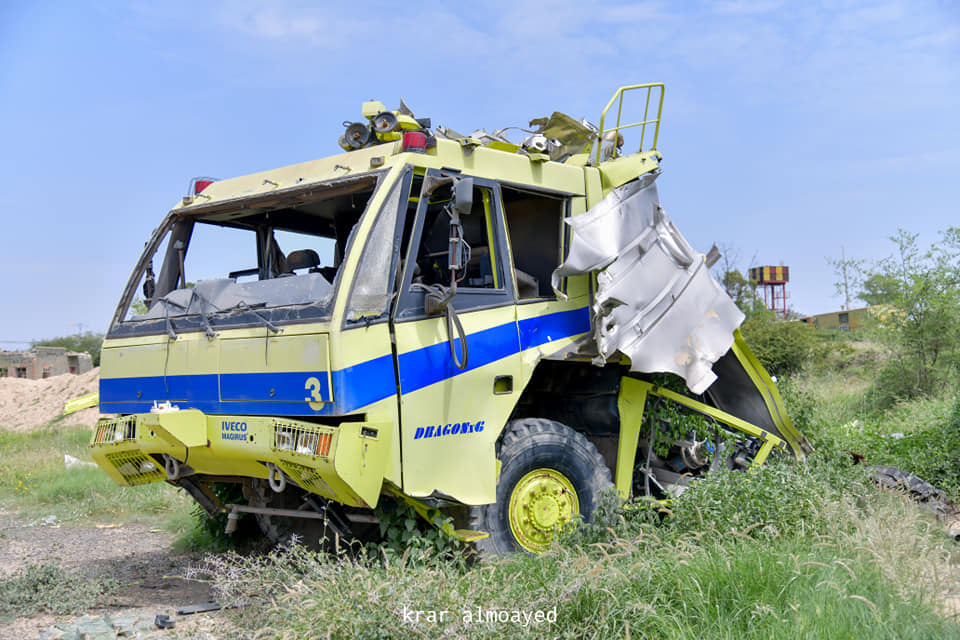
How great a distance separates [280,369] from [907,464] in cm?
668

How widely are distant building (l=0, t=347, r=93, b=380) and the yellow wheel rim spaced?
30250 mm

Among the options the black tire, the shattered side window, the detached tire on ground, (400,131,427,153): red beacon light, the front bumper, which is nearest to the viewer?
the front bumper

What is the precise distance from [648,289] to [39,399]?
74.4 ft

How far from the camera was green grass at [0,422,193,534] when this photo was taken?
362 inches

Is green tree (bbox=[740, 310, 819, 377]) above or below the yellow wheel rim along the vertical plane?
above

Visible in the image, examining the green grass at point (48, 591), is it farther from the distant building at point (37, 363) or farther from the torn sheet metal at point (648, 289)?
the distant building at point (37, 363)

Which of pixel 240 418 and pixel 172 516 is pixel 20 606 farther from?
pixel 172 516

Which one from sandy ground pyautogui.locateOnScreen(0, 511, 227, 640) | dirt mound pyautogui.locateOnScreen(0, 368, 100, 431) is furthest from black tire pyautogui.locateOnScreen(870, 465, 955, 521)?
dirt mound pyautogui.locateOnScreen(0, 368, 100, 431)

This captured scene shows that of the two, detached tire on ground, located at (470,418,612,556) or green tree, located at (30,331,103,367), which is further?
green tree, located at (30,331,103,367)

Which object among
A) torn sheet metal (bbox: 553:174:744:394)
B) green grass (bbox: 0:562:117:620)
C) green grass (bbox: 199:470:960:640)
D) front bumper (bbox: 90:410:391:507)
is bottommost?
green grass (bbox: 0:562:117:620)

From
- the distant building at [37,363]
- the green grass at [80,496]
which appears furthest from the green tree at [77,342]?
the green grass at [80,496]

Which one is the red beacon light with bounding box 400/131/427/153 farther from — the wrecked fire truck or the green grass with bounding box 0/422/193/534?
the green grass with bounding box 0/422/193/534

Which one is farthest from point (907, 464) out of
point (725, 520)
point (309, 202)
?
point (309, 202)

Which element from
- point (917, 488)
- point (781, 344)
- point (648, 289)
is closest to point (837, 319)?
point (781, 344)
